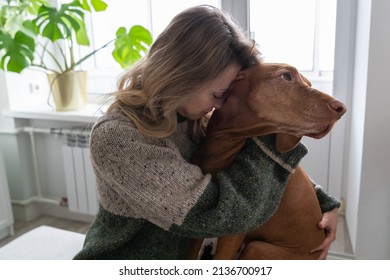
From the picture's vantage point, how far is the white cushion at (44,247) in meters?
1.34

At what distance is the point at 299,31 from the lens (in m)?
2.17

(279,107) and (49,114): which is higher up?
(279,107)

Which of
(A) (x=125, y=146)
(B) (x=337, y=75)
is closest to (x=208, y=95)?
(A) (x=125, y=146)

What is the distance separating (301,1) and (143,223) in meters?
1.61

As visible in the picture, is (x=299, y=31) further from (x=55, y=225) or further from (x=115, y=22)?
(x=55, y=225)

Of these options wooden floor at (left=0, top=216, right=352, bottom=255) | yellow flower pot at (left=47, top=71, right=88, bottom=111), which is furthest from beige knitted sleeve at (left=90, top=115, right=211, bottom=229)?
yellow flower pot at (left=47, top=71, right=88, bottom=111)

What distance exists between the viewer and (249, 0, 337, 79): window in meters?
2.11

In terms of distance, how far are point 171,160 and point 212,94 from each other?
0.62 feet

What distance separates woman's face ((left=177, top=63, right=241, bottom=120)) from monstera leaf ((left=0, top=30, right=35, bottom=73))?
1.44m

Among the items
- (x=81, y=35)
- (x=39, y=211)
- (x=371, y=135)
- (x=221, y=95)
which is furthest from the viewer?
(x=39, y=211)

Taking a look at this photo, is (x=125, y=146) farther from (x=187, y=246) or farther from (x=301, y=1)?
(x=301, y=1)

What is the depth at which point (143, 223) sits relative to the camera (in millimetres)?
973

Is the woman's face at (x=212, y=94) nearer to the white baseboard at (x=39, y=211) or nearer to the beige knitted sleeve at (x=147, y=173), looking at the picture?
the beige knitted sleeve at (x=147, y=173)

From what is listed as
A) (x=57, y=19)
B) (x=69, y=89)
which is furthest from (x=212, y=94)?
(x=69, y=89)
